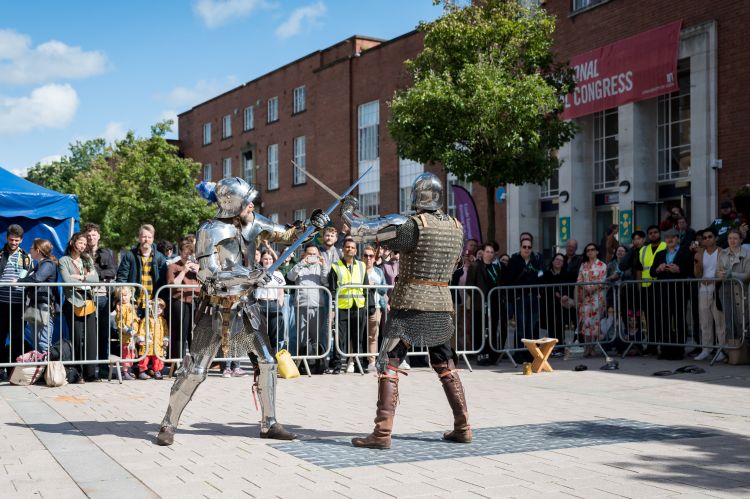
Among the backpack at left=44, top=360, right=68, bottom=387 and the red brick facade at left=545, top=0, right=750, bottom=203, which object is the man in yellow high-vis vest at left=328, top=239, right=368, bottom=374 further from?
the red brick facade at left=545, top=0, right=750, bottom=203

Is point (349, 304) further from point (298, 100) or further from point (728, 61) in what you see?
point (298, 100)

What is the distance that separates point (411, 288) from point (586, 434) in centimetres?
185

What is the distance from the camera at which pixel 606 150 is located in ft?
74.0

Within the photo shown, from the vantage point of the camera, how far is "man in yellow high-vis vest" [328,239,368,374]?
11852 mm

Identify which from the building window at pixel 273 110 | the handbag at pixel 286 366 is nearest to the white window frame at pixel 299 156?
the building window at pixel 273 110

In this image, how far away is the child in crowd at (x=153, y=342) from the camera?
11.0 metres

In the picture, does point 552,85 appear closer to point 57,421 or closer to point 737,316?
point 737,316

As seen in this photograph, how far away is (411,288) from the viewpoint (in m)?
6.50

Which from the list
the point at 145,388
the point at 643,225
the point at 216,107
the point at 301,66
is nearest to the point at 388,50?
the point at 301,66

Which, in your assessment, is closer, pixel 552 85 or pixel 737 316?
pixel 737 316

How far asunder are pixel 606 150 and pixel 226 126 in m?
31.6

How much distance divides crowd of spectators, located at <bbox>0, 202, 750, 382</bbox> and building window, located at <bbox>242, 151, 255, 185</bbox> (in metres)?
33.5

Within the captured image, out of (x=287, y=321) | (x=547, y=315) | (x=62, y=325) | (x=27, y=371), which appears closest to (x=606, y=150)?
(x=547, y=315)

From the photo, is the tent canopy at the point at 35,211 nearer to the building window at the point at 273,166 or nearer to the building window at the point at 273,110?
the building window at the point at 273,166
